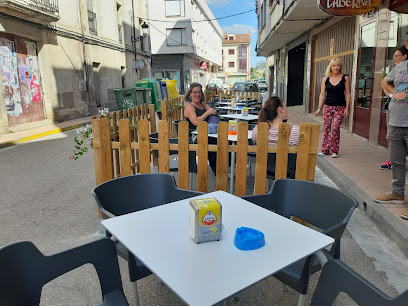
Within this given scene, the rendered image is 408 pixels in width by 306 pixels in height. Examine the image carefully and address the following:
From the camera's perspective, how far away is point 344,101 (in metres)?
5.98

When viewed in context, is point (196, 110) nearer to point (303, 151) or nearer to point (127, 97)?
point (303, 151)

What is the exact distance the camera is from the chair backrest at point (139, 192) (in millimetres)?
2419

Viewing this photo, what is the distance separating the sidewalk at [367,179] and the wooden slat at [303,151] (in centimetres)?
111

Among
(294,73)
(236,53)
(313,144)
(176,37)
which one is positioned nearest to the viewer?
(313,144)

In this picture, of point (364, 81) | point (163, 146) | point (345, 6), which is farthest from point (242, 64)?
point (163, 146)

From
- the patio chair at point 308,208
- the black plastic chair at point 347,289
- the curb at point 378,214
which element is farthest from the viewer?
the curb at point 378,214

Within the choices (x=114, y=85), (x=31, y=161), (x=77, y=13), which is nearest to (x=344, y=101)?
(x=31, y=161)

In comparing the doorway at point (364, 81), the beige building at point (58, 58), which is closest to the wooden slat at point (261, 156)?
the doorway at point (364, 81)

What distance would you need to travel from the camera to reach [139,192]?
256cm

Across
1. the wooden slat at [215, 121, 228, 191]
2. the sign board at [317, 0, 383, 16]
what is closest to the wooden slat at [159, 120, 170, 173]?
the wooden slat at [215, 121, 228, 191]

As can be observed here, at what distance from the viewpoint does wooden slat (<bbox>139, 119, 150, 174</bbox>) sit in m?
3.33

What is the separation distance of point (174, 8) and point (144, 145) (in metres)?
32.6

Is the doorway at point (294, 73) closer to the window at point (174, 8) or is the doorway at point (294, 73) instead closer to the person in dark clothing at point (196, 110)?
the person in dark clothing at point (196, 110)

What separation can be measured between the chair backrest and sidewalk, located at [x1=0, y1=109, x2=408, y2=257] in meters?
2.23
